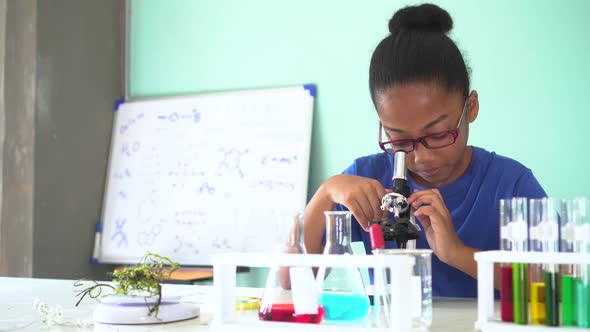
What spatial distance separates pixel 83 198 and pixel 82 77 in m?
0.64

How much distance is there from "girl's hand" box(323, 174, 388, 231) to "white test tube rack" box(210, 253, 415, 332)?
1.51ft

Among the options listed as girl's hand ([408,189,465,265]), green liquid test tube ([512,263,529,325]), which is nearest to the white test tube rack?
green liquid test tube ([512,263,529,325])

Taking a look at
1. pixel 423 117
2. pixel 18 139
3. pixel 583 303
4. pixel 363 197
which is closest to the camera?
pixel 583 303

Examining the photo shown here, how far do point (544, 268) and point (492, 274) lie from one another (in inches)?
3.0

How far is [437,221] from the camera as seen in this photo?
54.9 inches

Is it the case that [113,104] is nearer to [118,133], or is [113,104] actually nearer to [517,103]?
[118,133]

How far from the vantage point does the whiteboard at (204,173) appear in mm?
3260

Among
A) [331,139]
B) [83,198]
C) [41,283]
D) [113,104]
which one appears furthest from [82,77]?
[41,283]

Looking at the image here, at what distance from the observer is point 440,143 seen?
5.28ft

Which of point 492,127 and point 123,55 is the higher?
point 123,55

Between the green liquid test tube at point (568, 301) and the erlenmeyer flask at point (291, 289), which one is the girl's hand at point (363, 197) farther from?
the green liquid test tube at point (568, 301)

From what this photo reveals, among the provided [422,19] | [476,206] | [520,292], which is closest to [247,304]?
[520,292]

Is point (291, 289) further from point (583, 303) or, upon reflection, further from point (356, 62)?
point (356, 62)

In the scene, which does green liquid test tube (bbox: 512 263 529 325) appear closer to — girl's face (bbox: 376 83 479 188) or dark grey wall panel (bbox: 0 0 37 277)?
girl's face (bbox: 376 83 479 188)
